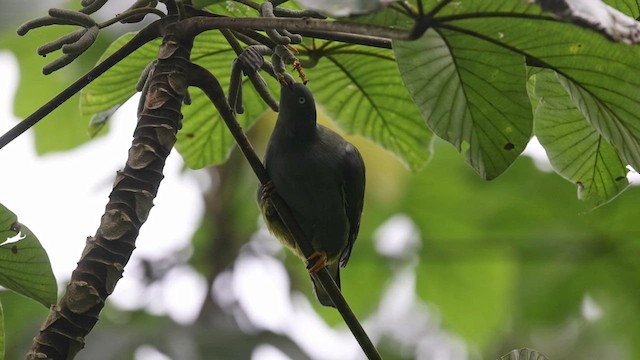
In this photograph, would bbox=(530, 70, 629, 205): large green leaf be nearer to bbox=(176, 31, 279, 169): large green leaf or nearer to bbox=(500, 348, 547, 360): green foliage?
bbox=(500, 348, 547, 360): green foliage

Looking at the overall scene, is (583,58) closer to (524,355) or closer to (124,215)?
(524,355)

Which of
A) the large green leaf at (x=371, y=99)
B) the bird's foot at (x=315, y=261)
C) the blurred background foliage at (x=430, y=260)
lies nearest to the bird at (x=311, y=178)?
the bird's foot at (x=315, y=261)

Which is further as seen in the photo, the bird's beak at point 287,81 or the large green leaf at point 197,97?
the large green leaf at point 197,97

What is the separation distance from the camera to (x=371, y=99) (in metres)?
1.91

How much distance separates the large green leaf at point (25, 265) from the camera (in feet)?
4.57

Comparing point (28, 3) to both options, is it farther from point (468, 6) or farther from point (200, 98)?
point (468, 6)

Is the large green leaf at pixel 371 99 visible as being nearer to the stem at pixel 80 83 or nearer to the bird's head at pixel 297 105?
the bird's head at pixel 297 105

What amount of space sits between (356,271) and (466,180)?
1.80ft

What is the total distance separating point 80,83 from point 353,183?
0.66m

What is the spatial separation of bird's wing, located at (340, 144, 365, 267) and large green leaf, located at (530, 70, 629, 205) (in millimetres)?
391

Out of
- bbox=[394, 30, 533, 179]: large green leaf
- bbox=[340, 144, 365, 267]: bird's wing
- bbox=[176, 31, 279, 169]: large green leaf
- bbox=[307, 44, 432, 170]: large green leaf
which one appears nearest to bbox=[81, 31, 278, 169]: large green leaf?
bbox=[176, 31, 279, 169]: large green leaf

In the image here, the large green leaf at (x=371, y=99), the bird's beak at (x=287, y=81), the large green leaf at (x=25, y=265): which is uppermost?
the large green leaf at (x=371, y=99)

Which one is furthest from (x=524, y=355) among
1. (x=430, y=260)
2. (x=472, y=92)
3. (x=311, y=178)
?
(x=430, y=260)

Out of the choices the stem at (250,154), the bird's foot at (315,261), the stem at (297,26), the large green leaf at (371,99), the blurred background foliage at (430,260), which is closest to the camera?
the stem at (297,26)
